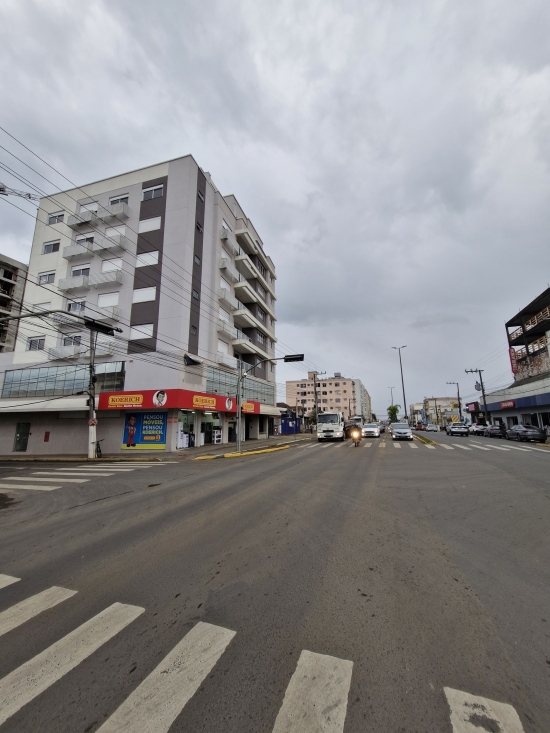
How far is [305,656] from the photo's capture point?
8.40 ft

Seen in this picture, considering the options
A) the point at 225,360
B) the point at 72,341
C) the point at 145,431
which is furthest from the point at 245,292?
the point at 145,431

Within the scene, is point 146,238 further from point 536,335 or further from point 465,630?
point 536,335

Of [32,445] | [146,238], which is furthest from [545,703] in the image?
[32,445]

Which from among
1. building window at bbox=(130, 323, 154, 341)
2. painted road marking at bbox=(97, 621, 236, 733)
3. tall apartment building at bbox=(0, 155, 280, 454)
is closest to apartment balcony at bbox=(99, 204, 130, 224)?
tall apartment building at bbox=(0, 155, 280, 454)

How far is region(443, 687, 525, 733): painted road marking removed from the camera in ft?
6.27

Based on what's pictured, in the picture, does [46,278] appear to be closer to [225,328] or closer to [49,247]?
[49,247]

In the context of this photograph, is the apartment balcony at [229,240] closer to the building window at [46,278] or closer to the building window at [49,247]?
the building window at [49,247]

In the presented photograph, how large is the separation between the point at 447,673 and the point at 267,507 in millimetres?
4930

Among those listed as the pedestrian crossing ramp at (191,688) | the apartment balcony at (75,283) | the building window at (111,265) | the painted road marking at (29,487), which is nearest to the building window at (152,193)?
the building window at (111,265)

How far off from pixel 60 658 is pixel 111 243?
30.6 metres

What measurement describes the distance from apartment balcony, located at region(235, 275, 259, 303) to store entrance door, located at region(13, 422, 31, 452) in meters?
22.6

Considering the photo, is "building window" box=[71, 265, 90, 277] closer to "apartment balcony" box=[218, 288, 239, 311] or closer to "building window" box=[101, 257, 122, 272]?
"building window" box=[101, 257, 122, 272]

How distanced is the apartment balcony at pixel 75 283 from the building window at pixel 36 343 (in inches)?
195

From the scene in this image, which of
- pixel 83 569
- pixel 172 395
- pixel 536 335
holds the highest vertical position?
pixel 536 335
